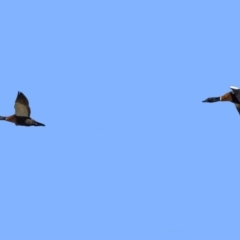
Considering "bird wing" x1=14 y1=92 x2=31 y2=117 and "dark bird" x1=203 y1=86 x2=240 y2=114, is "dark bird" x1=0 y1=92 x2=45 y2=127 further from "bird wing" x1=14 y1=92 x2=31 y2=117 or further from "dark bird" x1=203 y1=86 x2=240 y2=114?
"dark bird" x1=203 y1=86 x2=240 y2=114

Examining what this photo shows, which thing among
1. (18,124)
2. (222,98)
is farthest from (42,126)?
(222,98)

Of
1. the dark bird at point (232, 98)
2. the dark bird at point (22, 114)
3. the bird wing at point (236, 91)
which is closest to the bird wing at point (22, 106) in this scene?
the dark bird at point (22, 114)

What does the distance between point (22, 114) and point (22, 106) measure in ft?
3.01

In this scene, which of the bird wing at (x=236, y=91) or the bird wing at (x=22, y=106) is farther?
the bird wing at (x=22, y=106)

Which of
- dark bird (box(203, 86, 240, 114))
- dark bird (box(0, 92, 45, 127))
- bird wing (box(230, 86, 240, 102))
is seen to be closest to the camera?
bird wing (box(230, 86, 240, 102))

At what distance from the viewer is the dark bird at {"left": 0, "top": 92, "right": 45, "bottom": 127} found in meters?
45.6

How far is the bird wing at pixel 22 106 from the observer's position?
45.4 meters

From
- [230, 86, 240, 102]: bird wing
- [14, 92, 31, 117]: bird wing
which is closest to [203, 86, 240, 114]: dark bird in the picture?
[230, 86, 240, 102]: bird wing

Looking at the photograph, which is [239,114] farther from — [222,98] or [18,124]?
[18,124]

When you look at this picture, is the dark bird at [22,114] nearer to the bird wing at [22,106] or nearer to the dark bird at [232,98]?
the bird wing at [22,106]

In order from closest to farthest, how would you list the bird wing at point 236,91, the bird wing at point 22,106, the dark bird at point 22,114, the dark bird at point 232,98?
the bird wing at point 236,91 < the dark bird at point 232,98 < the bird wing at point 22,106 < the dark bird at point 22,114

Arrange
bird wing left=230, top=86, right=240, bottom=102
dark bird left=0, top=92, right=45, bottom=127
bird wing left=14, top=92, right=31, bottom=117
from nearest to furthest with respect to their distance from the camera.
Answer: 1. bird wing left=230, top=86, right=240, bottom=102
2. bird wing left=14, top=92, right=31, bottom=117
3. dark bird left=0, top=92, right=45, bottom=127

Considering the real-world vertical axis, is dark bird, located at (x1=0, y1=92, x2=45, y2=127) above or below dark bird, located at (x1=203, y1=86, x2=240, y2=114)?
below

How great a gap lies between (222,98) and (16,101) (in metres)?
9.05
